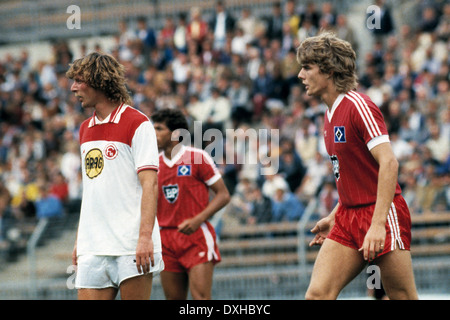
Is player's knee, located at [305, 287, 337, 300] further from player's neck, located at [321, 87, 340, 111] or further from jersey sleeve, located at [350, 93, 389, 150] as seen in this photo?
player's neck, located at [321, 87, 340, 111]

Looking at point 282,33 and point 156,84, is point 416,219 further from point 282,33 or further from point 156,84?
point 156,84

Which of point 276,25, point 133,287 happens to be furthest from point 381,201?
point 276,25

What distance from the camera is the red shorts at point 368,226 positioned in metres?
5.70

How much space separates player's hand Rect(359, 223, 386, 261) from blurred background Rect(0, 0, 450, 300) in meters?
4.02

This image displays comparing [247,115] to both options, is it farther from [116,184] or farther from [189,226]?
[116,184]

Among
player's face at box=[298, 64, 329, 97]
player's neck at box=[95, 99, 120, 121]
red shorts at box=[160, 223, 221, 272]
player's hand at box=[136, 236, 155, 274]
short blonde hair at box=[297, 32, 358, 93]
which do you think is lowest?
red shorts at box=[160, 223, 221, 272]

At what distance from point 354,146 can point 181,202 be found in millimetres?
2852

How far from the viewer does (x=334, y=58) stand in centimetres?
600

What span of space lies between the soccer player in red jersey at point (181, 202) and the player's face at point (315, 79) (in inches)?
93.4

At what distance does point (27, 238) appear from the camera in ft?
50.7

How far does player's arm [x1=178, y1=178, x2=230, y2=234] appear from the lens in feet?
26.0

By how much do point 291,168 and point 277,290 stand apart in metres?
2.49

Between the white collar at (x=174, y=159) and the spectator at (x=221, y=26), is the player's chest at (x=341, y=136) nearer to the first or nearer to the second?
the white collar at (x=174, y=159)

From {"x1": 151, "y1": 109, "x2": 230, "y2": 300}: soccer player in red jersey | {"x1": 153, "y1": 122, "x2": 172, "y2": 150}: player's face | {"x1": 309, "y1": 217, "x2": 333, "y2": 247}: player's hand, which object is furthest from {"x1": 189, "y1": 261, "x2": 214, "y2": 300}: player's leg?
{"x1": 309, "y1": 217, "x2": 333, "y2": 247}: player's hand
